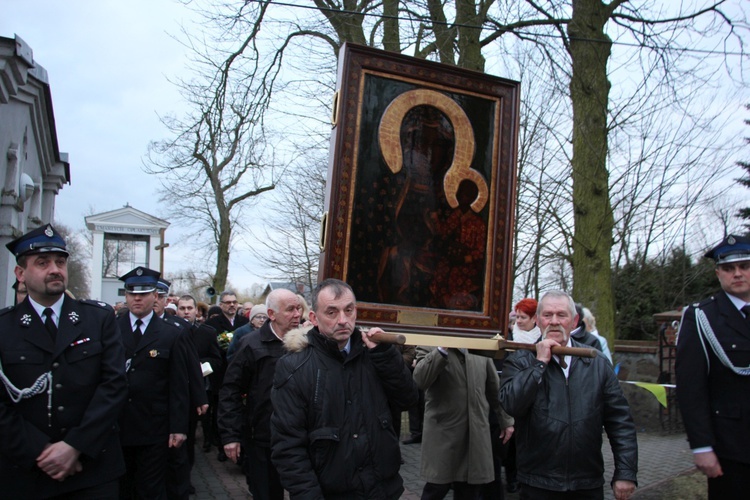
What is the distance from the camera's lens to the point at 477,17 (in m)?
10.9

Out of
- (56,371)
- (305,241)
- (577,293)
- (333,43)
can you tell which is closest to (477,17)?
(333,43)

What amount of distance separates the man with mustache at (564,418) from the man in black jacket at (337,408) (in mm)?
749

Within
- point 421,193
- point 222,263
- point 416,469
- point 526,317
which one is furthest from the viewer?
point 222,263

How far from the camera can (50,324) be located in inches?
158

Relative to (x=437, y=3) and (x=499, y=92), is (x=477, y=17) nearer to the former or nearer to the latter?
(x=437, y=3)

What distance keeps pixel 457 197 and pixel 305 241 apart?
2133cm

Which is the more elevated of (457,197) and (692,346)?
(457,197)

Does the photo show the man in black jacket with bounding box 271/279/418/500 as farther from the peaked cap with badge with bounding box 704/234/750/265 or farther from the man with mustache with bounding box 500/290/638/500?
the peaked cap with badge with bounding box 704/234/750/265

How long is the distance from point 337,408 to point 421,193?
170 centimetres

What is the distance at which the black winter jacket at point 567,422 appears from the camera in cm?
384

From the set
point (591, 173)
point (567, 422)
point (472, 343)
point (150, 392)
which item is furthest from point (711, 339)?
point (591, 173)

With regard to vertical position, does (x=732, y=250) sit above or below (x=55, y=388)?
above

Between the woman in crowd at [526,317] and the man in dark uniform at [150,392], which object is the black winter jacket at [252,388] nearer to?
the man in dark uniform at [150,392]

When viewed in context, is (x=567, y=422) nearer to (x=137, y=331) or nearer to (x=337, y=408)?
(x=337, y=408)
